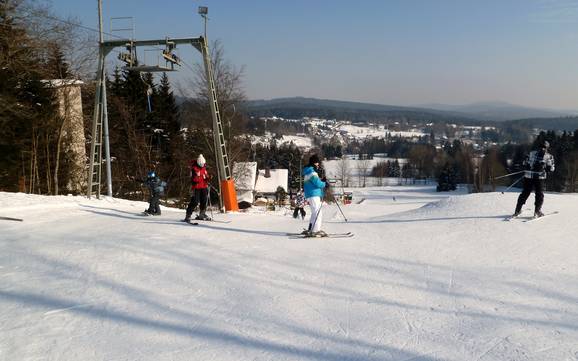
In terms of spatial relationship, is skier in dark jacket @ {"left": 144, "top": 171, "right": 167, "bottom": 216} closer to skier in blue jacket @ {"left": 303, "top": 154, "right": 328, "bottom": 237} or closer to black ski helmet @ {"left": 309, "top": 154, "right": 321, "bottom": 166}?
skier in blue jacket @ {"left": 303, "top": 154, "right": 328, "bottom": 237}

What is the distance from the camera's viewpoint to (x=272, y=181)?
62750mm

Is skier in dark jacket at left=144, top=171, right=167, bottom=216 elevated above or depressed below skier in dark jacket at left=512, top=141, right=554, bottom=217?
below

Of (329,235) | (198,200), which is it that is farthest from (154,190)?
(329,235)

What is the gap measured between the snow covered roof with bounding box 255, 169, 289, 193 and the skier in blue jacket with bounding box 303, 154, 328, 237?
51.4 m

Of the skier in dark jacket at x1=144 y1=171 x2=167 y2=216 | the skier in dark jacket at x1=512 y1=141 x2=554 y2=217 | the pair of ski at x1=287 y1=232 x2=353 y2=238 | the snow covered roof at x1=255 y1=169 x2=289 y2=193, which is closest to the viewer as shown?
the pair of ski at x1=287 y1=232 x2=353 y2=238

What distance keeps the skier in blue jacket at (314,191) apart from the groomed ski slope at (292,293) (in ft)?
1.38

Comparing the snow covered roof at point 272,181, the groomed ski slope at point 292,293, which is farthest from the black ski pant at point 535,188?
the snow covered roof at point 272,181

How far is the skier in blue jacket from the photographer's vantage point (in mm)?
8656

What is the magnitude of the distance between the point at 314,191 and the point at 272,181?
5418cm

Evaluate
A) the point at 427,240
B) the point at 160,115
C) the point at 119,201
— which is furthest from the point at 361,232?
the point at 160,115

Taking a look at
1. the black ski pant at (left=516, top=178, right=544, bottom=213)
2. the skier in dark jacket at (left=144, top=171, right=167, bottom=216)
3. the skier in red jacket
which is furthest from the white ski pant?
the skier in dark jacket at (left=144, top=171, right=167, bottom=216)

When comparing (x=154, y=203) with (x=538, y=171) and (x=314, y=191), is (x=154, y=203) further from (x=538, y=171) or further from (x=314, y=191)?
(x=538, y=171)

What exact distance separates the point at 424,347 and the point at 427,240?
14.9 feet

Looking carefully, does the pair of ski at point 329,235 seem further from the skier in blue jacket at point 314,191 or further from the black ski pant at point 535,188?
the black ski pant at point 535,188
